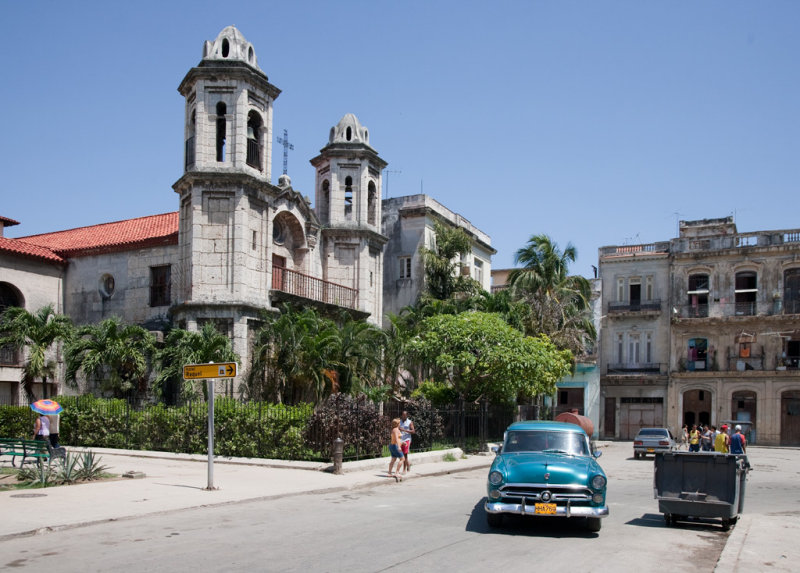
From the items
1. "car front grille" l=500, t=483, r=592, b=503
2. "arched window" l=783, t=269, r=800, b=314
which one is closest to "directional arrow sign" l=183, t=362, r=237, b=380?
"car front grille" l=500, t=483, r=592, b=503

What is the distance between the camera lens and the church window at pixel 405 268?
43031 millimetres

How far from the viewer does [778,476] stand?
25.0 metres

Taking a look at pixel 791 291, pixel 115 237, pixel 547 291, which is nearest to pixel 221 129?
pixel 115 237

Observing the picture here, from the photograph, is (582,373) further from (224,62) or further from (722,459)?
(722,459)

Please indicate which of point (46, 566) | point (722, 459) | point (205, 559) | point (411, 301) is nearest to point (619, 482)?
point (722, 459)

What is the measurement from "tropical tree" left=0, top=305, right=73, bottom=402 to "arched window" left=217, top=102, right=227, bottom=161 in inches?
324

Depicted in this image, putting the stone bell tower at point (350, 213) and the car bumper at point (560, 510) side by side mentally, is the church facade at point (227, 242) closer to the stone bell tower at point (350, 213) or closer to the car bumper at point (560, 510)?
the stone bell tower at point (350, 213)

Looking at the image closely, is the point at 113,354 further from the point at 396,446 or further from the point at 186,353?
the point at 396,446

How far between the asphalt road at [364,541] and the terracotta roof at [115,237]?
18070 mm

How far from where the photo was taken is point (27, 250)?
3141cm

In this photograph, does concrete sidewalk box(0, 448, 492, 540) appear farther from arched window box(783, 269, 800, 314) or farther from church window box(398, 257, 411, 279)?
arched window box(783, 269, 800, 314)

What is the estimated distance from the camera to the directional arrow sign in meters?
15.2

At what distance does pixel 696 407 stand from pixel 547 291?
15.6 meters

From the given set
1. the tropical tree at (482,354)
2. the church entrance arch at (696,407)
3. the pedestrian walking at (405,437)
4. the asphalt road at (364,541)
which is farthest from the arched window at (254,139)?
the church entrance arch at (696,407)
